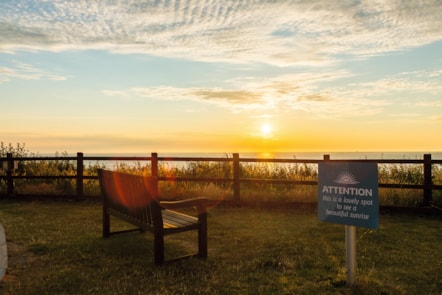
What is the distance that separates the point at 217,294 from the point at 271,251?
2148mm

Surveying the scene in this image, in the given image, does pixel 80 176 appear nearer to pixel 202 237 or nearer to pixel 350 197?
pixel 202 237

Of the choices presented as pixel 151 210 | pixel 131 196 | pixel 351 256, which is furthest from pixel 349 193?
pixel 131 196

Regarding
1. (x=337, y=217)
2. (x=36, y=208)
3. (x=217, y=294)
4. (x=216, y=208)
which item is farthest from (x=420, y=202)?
(x=36, y=208)

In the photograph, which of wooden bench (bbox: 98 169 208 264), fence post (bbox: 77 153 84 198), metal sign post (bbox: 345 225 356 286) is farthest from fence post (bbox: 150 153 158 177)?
metal sign post (bbox: 345 225 356 286)

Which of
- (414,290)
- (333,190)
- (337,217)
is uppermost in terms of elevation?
(333,190)

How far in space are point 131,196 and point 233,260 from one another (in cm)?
190

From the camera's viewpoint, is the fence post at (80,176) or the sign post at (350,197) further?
the fence post at (80,176)

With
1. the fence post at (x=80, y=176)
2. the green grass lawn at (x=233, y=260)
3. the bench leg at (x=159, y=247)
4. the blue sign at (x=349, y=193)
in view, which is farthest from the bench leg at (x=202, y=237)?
the fence post at (x=80, y=176)

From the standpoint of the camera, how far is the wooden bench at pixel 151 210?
6.35 meters

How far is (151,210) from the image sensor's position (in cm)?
634

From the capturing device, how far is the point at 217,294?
5141mm

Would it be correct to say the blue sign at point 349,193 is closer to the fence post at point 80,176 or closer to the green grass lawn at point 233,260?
the green grass lawn at point 233,260

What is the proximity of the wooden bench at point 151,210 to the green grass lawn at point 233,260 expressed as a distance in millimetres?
449

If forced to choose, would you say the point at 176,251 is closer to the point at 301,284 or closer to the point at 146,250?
the point at 146,250
